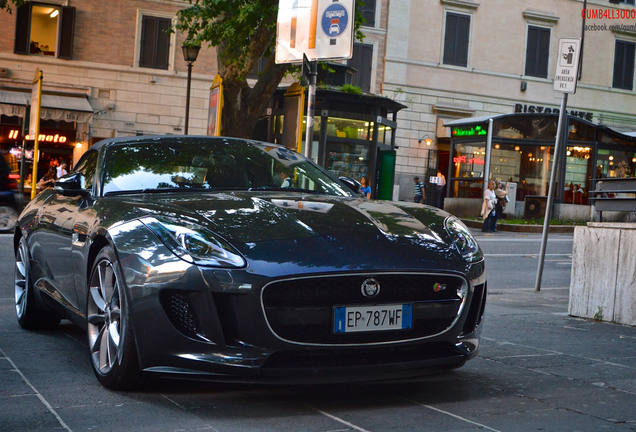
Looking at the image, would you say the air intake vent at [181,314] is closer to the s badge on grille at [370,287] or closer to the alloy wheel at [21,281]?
the s badge on grille at [370,287]

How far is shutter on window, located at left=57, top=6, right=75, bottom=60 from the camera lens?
2820 cm

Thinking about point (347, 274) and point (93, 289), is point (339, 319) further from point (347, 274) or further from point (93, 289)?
point (93, 289)

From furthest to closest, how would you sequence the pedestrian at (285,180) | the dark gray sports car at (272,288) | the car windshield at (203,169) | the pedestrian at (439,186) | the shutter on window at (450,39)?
the shutter on window at (450,39) → the pedestrian at (439,186) → the pedestrian at (285,180) → the car windshield at (203,169) → the dark gray sports car at (272,288)

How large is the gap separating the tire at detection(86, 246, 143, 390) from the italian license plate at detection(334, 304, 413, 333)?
97 cm

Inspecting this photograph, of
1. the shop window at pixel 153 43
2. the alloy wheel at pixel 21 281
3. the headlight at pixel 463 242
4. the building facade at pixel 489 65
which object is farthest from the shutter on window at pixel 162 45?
the headlight at pixel 463 242

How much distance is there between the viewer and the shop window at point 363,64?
32812 mm

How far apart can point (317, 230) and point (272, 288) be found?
0.44m

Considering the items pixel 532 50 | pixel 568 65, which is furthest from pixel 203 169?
pixel 532 50

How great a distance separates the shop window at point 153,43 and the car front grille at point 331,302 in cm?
2715

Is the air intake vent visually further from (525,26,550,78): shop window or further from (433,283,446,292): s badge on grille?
(525,26,550,78): shop window

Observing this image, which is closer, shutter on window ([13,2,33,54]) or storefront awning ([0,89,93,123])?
storefront awning ([0,89,93,123])

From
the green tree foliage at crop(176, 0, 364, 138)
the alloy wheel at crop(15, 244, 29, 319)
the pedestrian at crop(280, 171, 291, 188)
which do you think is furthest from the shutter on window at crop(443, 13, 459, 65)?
the pedestrian at crop(280, 171, 291, 188)

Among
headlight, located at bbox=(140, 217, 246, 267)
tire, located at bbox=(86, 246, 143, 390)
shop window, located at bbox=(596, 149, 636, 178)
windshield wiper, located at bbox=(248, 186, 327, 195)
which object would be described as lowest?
tire, located at bbox=(86, 246, 143, 390)

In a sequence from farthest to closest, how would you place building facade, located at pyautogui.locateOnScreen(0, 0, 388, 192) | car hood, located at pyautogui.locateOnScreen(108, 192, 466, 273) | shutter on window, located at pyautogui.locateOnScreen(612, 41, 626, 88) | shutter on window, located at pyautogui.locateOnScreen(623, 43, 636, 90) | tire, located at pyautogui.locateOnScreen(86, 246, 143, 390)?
shutter on window, located at pyautogui.locateOnScreen(623, 43, 636, 90)
shutter on window, located at pyautogui.locateOnScreen(612, 41, 626, 88)
building facade, located at pyautogui.locateOnScreen(0, 0, 388, 192)
tire, located at pyautogui.locateOnScreen(86, 246, 143, 390)
car hood, located at pyautogui.locateOnScreen(108, 192, 466, 273)
